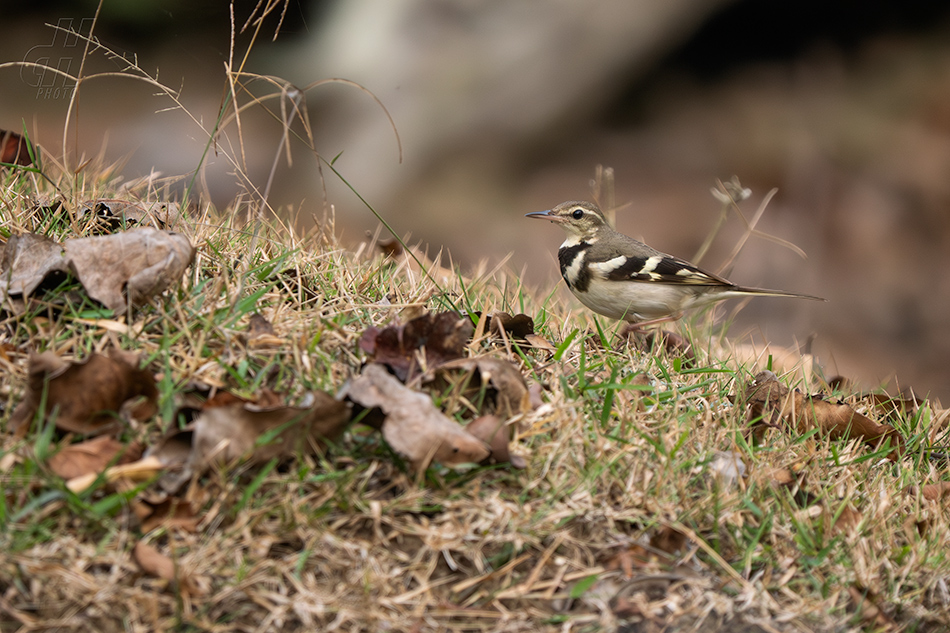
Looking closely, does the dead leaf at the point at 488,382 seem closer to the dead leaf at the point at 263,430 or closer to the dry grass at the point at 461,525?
the dry grass at the point at 461,525

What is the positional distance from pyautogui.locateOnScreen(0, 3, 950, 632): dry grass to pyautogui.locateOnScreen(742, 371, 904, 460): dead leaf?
105 millimetres

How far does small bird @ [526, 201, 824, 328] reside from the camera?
453 centimetres

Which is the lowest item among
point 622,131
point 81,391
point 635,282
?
point 622,131

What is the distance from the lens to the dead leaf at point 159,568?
1847 millimetres

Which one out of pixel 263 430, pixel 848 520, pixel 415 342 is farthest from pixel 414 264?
pixel 848 520

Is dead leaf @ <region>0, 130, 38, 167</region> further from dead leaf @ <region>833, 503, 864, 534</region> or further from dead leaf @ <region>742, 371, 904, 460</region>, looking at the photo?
dead leaf @ <region>833, 503, 864, 534</region>

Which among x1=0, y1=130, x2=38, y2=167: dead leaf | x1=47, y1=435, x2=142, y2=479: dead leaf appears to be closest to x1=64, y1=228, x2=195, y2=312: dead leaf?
x1=47, y1=435, x2=142, y2=479: dead leaf

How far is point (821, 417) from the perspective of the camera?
3113mm

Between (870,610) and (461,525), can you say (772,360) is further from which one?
(461,525)

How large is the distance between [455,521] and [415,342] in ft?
2.31

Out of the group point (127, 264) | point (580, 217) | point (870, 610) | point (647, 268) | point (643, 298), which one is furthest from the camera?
point (580, 217)

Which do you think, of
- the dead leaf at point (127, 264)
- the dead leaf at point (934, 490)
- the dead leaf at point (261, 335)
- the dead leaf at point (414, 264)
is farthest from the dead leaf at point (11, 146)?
the dead leaf at point (934, 490)

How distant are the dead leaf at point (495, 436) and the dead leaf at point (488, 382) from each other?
125 millimetres

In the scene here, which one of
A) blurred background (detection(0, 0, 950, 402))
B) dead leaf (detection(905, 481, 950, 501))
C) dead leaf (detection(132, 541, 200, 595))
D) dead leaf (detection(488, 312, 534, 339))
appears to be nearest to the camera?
dead leaf (detection(132, 541, 200, 595))
